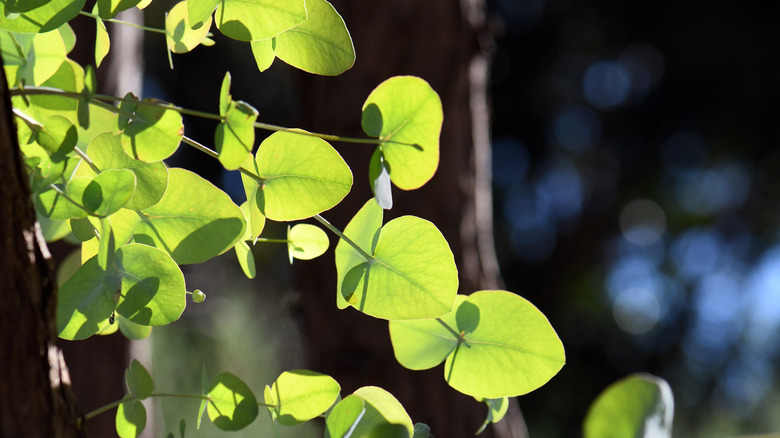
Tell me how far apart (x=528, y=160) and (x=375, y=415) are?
2725mm

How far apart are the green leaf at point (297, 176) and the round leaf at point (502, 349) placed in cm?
5

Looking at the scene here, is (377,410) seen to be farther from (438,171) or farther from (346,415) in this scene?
(438,171)

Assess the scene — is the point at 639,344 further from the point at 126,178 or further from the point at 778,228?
the point at 126,178

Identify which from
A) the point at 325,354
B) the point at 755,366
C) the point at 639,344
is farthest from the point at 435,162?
the point at 755,366

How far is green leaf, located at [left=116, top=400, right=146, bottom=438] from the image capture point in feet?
0.70

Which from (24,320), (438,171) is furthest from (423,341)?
(438,171)

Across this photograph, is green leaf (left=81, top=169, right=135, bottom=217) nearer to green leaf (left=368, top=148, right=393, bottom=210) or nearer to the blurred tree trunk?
green leaf (left=368, top=148, right=393, bottom=210)

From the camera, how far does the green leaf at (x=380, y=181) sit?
0.63ft

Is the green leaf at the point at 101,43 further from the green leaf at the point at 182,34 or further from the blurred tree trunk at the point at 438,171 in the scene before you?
the blurred tree trunk at the point at 438,171

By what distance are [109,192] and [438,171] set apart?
0.63m

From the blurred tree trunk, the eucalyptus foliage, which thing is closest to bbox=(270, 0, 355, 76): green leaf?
the eucalyptus foliage

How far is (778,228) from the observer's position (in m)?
2.83

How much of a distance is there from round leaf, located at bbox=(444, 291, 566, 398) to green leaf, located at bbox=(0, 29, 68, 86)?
0.17m

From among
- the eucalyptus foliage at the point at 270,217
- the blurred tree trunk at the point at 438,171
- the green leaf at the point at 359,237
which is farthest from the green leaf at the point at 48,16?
the blurred tree trunk at the point at 438,171
